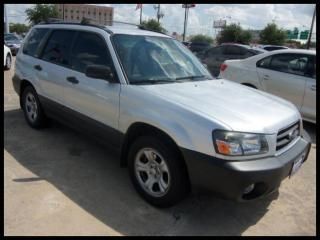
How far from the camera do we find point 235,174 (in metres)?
2.85

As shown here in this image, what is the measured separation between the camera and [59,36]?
499 centimetres

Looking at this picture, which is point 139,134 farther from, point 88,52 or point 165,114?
point 88,52

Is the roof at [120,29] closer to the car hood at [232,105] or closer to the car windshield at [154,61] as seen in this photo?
the car windshield at [154,61]

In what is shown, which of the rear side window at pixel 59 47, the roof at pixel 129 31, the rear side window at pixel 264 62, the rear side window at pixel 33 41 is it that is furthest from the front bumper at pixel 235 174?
the rear side window at pixel 264 62

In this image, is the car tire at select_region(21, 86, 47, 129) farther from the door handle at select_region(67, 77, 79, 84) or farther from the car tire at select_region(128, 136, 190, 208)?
the car tire at select_region(128, 136, 190, 208)

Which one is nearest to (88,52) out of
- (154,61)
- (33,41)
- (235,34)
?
(154,61)

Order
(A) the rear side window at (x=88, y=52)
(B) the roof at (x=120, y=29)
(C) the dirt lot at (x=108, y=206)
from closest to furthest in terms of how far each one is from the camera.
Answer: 1. (C) the dirt lot at (x=108, y=206)
2. (A) the rear side window at (x=88, y=52)
3. (B) the roof at (x=120, y=29)

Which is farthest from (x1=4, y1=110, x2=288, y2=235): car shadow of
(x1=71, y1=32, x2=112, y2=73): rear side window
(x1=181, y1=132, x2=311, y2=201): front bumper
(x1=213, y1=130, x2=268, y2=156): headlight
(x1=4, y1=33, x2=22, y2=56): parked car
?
(x1=4, y1=33, x2=22, y2=56): parked car

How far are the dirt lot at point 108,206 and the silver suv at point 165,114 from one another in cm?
27

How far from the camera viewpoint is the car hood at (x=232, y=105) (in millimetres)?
3053

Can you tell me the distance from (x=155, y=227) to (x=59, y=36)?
10.4 ft

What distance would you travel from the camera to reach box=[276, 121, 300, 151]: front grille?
322 cm

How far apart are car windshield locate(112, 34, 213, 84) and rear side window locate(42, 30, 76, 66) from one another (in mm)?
969

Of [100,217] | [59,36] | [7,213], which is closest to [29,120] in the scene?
[59,36]
